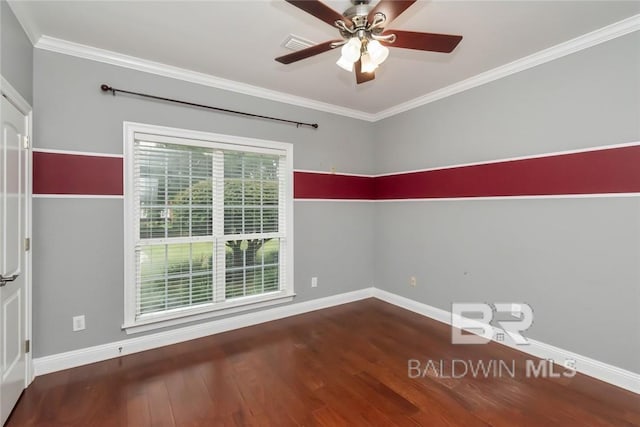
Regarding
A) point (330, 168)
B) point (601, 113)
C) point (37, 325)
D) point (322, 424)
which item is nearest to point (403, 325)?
point (322, 424)

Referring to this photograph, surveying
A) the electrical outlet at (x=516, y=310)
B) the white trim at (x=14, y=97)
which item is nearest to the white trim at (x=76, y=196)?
the white trim at (x=14, y=97)

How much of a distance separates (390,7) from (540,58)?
1.98 meters

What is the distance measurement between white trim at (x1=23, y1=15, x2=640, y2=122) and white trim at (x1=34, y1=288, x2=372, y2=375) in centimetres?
251

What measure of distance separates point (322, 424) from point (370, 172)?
324 cm

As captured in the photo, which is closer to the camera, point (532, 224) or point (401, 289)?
point (532, 224)

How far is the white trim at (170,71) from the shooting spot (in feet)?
7.83

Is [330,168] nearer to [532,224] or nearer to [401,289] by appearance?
[401,289]

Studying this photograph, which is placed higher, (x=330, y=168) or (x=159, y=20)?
(x=159, y=20)

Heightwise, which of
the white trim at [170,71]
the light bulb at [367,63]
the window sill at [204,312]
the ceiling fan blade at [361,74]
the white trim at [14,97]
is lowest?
the window sill at [204,312]

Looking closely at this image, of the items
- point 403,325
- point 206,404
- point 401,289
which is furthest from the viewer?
point 401,289

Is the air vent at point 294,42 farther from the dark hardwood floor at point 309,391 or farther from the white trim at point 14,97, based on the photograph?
the dark hardwood floor at point 309,391

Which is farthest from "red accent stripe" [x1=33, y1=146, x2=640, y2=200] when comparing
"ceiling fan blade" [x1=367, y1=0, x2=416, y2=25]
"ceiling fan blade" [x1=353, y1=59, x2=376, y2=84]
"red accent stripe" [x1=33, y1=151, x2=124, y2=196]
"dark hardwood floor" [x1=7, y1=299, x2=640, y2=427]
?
"ceiling fan blade" [x1=367, y1=0, x2=416, y2=25]

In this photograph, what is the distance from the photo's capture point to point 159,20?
214 centimetres

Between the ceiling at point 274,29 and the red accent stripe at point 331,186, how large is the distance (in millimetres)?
1207
